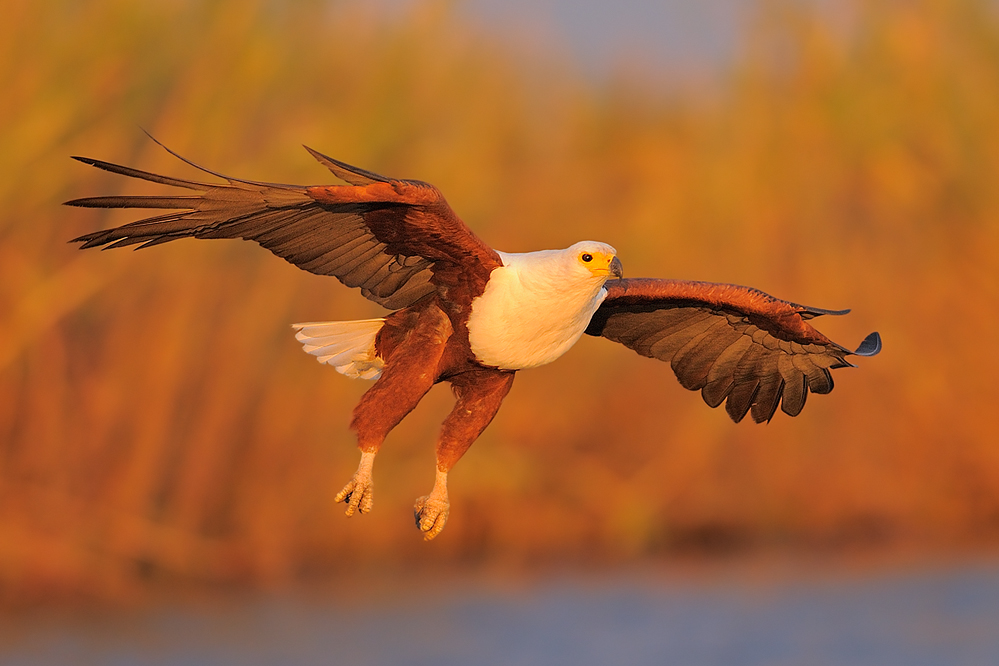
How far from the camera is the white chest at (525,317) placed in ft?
18.9

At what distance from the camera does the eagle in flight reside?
216 inches

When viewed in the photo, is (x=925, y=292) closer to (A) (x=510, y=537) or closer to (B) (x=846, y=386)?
(B) (x=846, y=386)

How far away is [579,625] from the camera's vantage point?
1438cm

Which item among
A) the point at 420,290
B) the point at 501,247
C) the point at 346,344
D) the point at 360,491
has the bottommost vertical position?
the point at 360,491

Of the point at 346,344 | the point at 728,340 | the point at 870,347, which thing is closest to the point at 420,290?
the point at 346,344

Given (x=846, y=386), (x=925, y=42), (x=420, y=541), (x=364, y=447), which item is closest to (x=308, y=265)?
(x=364, y=447)

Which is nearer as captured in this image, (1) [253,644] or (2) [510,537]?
(1) [253,644]

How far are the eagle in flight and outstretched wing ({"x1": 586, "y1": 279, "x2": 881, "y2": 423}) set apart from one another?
0.7 inches

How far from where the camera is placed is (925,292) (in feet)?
50.6

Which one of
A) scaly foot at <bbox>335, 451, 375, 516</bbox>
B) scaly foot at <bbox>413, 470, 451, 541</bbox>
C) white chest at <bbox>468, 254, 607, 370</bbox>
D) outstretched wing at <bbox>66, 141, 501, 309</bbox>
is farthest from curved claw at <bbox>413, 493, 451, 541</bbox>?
outstretched wing at <bbox>66, 141, 501, 309</bbox>

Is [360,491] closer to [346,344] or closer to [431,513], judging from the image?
[431,513]

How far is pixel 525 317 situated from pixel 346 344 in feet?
3.43

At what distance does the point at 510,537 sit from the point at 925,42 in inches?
298

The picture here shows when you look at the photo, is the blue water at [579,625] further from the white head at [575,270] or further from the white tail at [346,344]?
the white head at [575,270]
